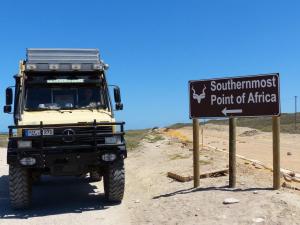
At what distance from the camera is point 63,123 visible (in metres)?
11.2

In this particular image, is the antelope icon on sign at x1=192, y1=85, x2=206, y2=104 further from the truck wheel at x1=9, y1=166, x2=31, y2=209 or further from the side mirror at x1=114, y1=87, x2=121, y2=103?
the truck wheel at x1=9, y1=166, x2=31, y2=209

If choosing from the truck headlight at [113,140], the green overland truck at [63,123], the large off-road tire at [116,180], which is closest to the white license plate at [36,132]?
the green overland truck at [63,123]

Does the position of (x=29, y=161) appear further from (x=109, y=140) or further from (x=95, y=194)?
(x=95, y=194)

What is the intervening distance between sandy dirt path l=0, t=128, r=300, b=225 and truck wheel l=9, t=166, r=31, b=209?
22cm

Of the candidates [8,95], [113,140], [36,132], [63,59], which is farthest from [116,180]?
[63,59]

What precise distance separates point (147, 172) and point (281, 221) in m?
8.65

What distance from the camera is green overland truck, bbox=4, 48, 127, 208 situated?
36.0 ft

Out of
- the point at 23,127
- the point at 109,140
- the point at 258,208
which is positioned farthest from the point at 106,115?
the point at 258,208

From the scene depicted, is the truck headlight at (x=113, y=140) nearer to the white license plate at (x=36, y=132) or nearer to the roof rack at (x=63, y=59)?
the white license plate at (x=36, y=132)

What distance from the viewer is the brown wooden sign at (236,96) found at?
10.6 metres

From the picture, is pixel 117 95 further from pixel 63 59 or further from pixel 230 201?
pixel 230 201

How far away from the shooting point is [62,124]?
1111cm

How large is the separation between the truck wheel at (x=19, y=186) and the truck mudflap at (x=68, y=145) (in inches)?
8.0

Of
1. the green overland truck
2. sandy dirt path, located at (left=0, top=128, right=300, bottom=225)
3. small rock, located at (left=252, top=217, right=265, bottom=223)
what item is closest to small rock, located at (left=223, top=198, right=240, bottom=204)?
sandy dirt path, located at (left=0, top=128, right=300, bottom=225)
